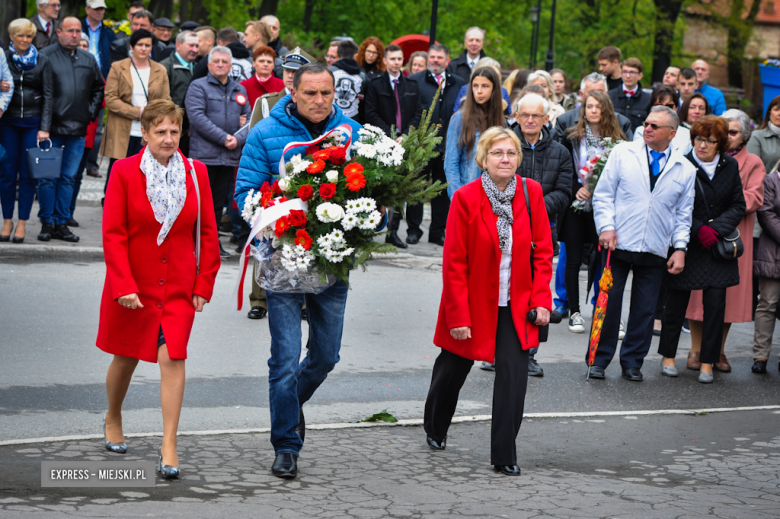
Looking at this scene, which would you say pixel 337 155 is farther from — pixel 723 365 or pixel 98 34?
pixel 98 34

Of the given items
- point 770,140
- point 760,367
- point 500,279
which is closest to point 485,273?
point 500,279

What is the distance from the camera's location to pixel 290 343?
5.26 meters

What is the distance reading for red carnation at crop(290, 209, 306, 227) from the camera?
16.8 ft

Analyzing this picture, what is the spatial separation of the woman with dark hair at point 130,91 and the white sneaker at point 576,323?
18.9 feet

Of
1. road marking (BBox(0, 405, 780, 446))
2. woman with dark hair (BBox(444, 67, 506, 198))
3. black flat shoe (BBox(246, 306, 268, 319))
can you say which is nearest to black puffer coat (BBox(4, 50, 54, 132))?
black flat shoe (BBox(246, 306, 268, 319))

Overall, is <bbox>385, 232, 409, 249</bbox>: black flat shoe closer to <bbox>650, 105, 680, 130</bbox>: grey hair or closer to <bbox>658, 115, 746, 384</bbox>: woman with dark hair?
<bbox>658, 115, 746, 384</bbox>: woman with dark hair

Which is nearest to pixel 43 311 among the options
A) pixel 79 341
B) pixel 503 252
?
pixel 79 341

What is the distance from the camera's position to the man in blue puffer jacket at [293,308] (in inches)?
207

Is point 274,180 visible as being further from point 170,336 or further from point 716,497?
point 716,497

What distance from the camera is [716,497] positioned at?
209 inches

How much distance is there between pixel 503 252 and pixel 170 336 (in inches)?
76.0

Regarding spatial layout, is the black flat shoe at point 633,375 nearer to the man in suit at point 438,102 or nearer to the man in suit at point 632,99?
the man in suit at point 438,102

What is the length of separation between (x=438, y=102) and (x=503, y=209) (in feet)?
26.0

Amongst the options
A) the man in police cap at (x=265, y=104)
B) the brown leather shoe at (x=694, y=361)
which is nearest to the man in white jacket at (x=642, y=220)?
the brown leather shoe at (x=694, y=361)
